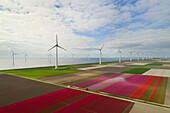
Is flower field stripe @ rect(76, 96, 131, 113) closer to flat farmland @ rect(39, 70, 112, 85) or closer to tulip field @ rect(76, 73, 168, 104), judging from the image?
tulip field @ rect(76, 73, 168, 104)

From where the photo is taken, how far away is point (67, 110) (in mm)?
13477

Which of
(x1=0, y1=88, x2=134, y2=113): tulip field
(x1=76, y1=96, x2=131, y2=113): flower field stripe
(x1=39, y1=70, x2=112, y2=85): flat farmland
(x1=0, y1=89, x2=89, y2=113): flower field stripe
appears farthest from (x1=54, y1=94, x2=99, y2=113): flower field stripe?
(x1=39, y1=70, x2=112, y2=85): flat farmland

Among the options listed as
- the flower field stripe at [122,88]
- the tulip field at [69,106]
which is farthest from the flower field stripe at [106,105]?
the flower field stripe at [122,88]

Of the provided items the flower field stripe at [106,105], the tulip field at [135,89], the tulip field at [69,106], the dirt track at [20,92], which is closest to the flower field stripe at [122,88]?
the tulip field at [135,89]

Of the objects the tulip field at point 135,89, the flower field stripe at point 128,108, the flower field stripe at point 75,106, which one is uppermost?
the flower field stripe at point 75,106

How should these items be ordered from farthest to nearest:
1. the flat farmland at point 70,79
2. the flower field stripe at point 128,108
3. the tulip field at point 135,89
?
the flat farmland at point 70,79, the tulip field at point 135,89, the flower field stripe at point 128,108

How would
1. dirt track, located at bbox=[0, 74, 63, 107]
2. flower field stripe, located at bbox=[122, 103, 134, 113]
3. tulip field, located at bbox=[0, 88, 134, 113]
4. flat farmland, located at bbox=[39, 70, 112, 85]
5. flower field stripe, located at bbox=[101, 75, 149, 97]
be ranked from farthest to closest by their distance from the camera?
1. flat farmland, located at bbox=[39, 70, 112, 85]
2. flower field stripe, located at bbox=[101, 75, 149, 97]
3. dirt track, located at bbox=[0, 74, 63, 107]
4. tulip field, located at bbox=[0, 88, 134, 113]
5. flower field stripe, located at bbox=[122, 103, 134, 113]

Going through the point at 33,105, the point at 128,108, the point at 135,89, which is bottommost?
the point at 135,89

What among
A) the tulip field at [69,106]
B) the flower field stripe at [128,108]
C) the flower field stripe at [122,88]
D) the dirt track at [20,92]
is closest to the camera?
the flower field stripe at [128,108]

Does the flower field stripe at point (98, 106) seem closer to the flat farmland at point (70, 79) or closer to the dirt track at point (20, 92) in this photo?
the dirt track at point (20, 92)

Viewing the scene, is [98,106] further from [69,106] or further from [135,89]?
[135,89]

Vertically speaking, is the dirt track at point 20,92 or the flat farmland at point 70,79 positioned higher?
the dirt track at point 20,92

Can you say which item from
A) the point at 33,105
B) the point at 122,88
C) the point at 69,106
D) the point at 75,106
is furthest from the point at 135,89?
the point at 33,105

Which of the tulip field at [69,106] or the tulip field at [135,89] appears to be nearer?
the tulip field at [69,106]
